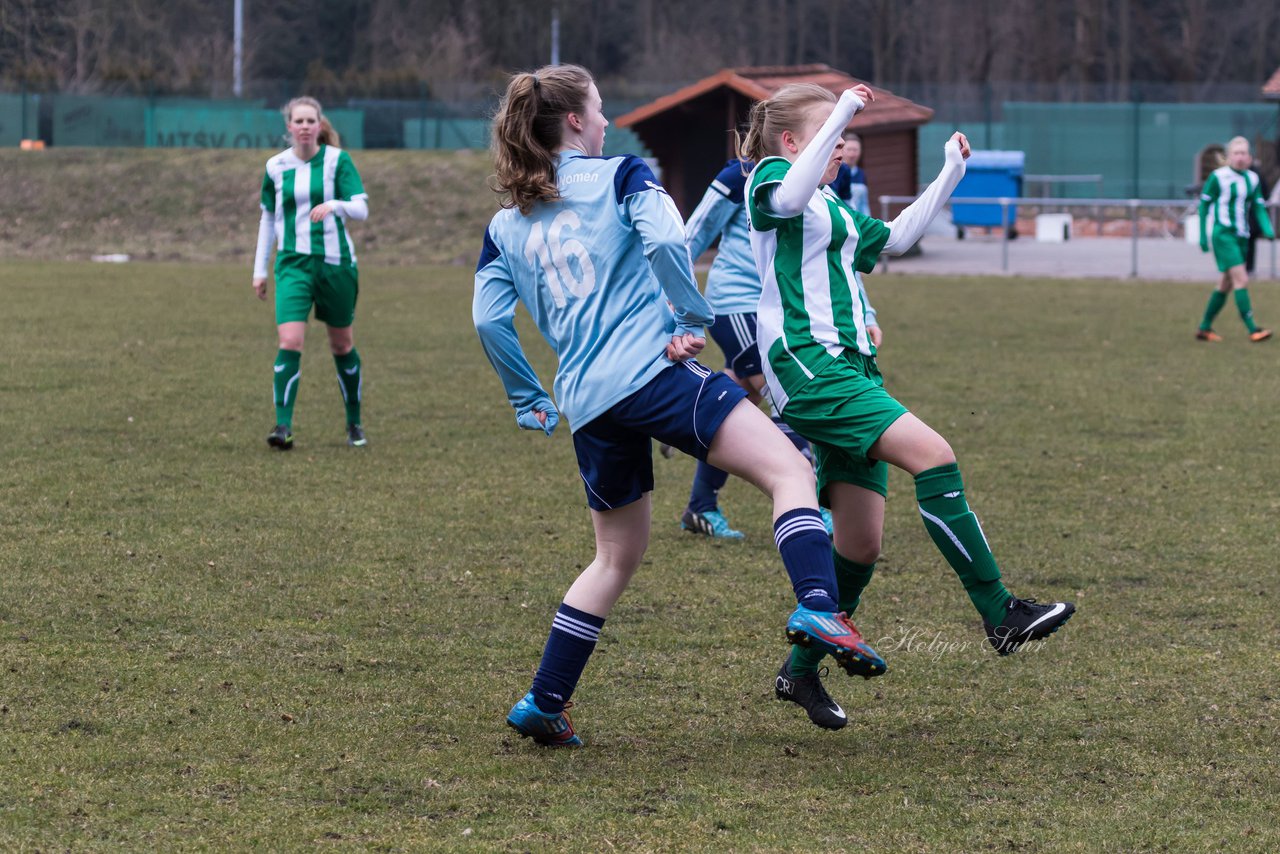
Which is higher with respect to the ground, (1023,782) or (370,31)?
(370,31)

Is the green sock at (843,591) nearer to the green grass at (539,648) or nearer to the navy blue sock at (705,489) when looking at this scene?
the green grass at (539,648)

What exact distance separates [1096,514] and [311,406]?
558cm

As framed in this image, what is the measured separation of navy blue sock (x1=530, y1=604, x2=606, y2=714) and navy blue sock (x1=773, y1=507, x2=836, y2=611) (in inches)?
26.3

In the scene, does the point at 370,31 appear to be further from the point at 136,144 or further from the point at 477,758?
the point at 477,758

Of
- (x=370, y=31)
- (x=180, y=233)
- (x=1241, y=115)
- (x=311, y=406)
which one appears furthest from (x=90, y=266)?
(x=370, y=31)

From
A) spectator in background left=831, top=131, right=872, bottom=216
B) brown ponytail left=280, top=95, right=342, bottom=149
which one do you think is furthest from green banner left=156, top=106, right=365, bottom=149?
brown ponytail left=280, top=95, right=342, bottom=149

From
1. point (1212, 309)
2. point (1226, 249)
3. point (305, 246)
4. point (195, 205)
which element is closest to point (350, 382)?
point (305, 246)

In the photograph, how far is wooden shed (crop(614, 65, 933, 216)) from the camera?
26172 millimetres

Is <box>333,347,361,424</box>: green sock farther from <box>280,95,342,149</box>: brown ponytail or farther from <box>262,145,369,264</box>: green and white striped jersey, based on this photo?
<box>280,95,342,149</box>: brown ponytail

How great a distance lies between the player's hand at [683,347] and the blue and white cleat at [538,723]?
101 cm

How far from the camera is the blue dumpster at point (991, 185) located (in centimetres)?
3341

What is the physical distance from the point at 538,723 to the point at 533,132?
60.6 inches

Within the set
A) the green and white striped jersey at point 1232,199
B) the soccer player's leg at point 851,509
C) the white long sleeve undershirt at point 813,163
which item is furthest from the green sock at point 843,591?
the green and white striped jersey at point 1232,199

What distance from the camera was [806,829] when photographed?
12.2ft
